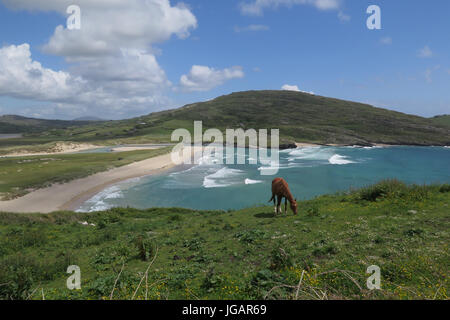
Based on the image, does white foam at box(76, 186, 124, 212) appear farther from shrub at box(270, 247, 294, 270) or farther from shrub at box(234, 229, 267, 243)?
shrub at box(270, 247, 294, 270)

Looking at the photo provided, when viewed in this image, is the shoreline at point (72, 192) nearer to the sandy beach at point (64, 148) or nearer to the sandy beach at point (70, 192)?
the sandy beach at point (70, 192)

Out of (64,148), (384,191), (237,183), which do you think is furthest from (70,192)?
(64,148)

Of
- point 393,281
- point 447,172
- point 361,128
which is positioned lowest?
point 447,172

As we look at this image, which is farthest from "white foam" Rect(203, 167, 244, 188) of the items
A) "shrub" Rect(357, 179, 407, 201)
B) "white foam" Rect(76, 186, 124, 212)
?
"shrub" Rect(357, 179, 407, 201)

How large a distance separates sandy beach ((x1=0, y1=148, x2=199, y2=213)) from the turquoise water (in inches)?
117

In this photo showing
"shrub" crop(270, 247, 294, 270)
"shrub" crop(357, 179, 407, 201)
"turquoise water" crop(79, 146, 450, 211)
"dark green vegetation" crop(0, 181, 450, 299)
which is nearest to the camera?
"dark green vegetation" crop(0, 181, 450, 299)

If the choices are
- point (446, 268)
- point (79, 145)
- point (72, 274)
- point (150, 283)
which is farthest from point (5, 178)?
point (79, 145)

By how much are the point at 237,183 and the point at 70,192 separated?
3574 cm

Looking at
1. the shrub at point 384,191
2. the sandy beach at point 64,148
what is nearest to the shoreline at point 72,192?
the shrub at point 384,191

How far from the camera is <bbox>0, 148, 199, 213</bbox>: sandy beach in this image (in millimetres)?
37884

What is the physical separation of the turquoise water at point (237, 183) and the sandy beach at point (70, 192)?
2.98m
